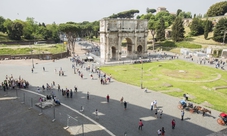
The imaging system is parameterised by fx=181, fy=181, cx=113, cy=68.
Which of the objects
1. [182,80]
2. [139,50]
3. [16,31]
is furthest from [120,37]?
[16,31]

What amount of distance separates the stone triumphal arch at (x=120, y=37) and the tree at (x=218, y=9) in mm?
58538

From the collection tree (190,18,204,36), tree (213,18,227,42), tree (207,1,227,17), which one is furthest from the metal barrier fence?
tree (207,1,227,17)

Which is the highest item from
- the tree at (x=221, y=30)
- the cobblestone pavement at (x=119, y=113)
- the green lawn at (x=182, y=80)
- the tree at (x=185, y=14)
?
the tree at (x=185, y=14)

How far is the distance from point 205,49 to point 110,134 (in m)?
55.4

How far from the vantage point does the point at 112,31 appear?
48062 mm

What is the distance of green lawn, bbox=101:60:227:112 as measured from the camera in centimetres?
2412

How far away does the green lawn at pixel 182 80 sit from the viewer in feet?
79.2

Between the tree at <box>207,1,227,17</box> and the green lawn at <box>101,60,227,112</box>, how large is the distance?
65.2 meters

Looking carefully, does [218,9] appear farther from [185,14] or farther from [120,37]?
[120,37]

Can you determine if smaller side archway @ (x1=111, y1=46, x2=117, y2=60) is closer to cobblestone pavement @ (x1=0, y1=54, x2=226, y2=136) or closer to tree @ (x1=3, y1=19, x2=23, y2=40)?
cobblestone pavement @ (x1=0, y1=54, x2=226, y2=136)

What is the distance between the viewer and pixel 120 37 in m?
49.3

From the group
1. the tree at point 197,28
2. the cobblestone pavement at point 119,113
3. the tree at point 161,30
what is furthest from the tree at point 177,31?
the cobblestone pavement at point 119,113

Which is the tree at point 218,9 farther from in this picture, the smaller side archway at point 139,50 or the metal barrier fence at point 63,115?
the metal barrier fence at point 63,115

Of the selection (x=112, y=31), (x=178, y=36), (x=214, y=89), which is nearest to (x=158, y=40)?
(x=178, y=36)
